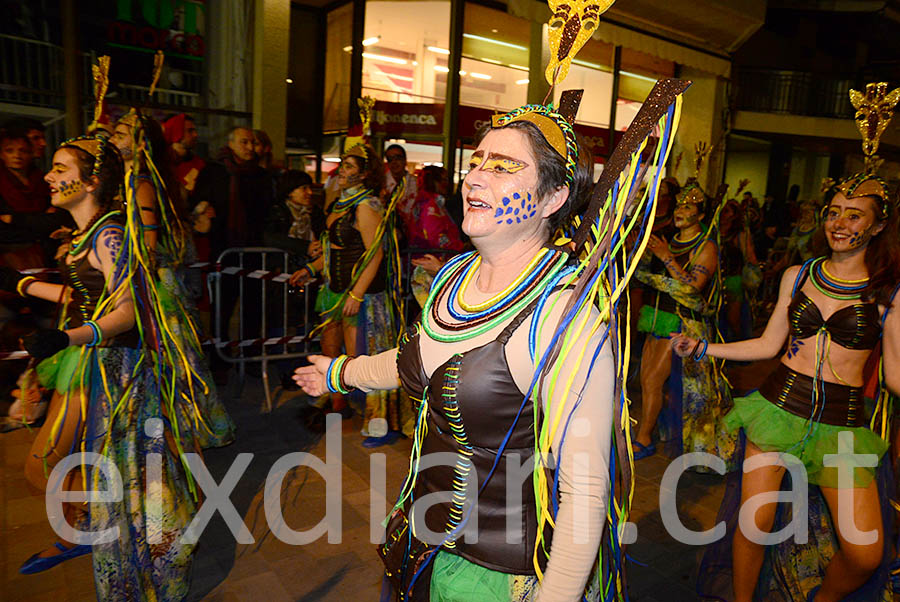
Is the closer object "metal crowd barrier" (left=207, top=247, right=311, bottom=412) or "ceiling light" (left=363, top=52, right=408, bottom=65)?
"metal crowd barrier" (left=207, top=247, right=311, bottom=412)

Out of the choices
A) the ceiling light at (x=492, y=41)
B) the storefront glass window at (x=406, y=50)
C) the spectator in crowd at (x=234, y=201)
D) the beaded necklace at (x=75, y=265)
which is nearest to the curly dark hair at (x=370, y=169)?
the spectator in crowd at (x=234, y=201)

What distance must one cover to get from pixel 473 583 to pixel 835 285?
2.28 metres

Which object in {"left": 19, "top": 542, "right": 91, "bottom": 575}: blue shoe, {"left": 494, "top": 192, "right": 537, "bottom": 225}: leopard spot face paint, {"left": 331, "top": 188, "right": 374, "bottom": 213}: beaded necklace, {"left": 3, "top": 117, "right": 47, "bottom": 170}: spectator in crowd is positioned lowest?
{"left": 19, "top": 542, "right": 91, "bottom": 575}: blue shoe

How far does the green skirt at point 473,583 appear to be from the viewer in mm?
1651

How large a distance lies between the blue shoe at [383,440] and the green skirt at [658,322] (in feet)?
7.08

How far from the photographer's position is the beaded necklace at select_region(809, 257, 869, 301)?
2922 millimetres

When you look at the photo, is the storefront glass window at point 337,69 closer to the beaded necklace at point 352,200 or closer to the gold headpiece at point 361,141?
the gold headpiece at point 361,141

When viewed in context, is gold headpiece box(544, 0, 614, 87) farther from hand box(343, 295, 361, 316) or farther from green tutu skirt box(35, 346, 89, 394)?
hand box(343, 295, 361, 316)

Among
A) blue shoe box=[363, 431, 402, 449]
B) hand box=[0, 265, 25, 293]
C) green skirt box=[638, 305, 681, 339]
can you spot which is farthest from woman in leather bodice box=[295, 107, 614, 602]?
green skirt box=[638, 305, 681, 339]

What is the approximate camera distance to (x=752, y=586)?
298cm

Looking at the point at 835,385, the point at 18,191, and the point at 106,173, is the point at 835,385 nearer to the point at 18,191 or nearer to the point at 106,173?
the point at 106,173

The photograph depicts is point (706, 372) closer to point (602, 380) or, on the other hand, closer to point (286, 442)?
point (286, 442)

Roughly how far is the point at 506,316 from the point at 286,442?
3.72 meters

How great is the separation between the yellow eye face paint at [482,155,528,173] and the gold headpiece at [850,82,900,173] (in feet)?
7.94
